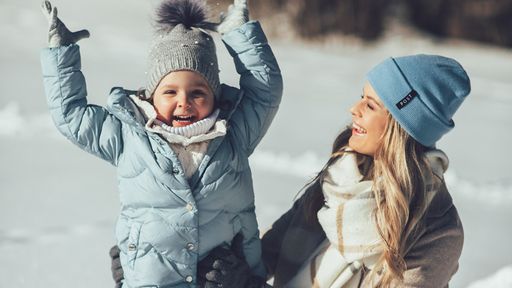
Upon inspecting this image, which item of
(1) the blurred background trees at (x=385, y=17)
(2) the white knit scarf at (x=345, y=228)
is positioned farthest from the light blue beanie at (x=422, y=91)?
(1) the blurred background trees at (x=385, y=17)

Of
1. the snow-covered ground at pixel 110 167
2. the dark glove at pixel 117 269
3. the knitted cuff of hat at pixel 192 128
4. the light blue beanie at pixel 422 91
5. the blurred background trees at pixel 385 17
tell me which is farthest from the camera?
the blurred background trees at pixel 385 17

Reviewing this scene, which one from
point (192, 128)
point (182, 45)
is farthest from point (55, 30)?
point (192, 128)

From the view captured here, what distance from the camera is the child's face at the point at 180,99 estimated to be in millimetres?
2186

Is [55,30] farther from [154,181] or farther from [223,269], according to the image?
[223,269]

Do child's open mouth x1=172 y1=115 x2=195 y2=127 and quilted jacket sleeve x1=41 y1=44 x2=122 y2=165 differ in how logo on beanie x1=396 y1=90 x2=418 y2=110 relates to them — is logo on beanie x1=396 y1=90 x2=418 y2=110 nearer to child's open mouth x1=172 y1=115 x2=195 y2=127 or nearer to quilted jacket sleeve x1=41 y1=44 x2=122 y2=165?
child's open mouth x1=172 y1=115 x2=195 y2=127

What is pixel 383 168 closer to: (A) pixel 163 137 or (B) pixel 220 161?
(B) pixel 220 161

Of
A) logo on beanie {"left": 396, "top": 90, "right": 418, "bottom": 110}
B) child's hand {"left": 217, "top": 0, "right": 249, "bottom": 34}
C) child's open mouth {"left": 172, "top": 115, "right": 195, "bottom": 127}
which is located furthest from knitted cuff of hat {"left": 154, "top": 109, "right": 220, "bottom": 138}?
logo on beanie {"left": 396, "top": 90, "right": 418, "bottom": 110}

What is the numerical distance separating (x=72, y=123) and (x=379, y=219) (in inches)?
38.0

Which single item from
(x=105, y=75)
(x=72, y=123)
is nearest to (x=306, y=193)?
(x=72, y=123)

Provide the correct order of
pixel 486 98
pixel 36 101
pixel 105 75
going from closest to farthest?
1. pixel 36 101
2. pixel 105 75
3. pixel 486 98

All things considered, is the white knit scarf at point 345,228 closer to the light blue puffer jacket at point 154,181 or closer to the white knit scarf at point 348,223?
the white knit scarf at point 348,223

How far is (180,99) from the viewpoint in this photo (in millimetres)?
2180

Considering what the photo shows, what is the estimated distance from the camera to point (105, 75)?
6203 mm

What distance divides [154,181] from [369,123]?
0.69 m
